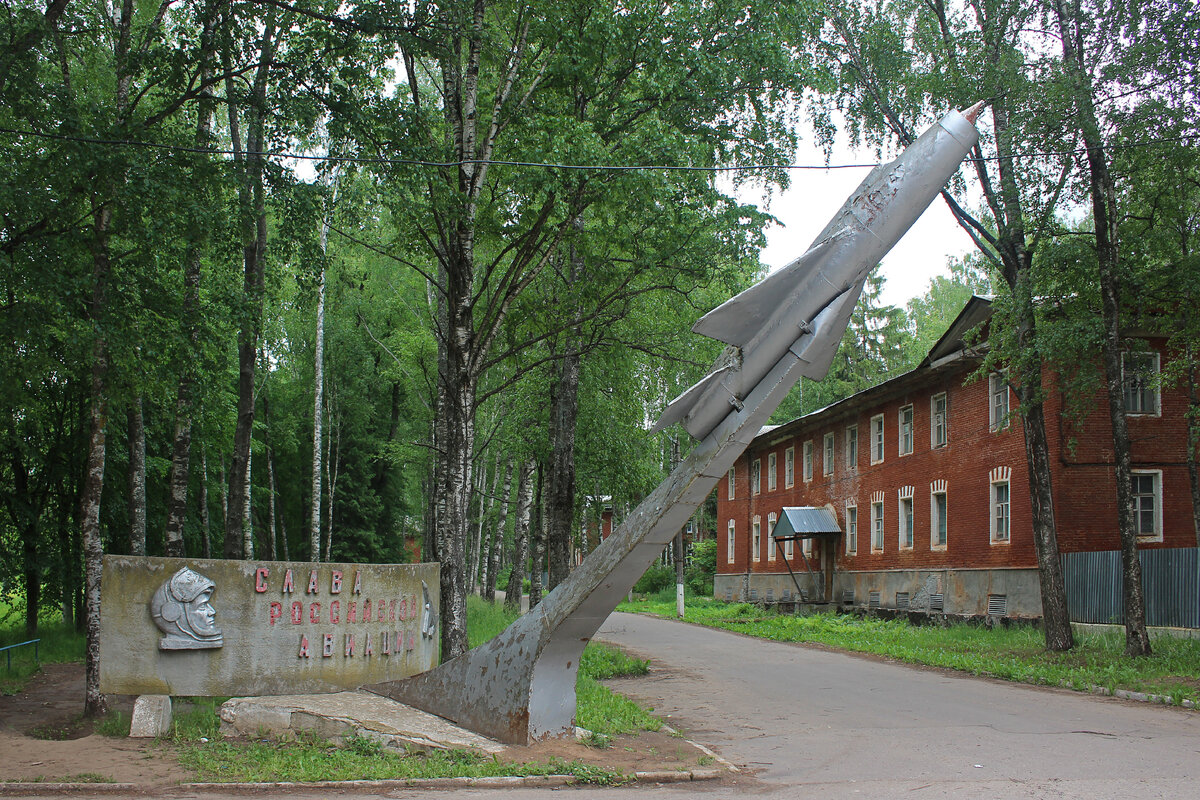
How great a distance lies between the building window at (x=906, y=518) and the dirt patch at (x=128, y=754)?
21.3 metres

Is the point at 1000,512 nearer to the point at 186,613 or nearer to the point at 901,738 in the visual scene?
the point at 901,738

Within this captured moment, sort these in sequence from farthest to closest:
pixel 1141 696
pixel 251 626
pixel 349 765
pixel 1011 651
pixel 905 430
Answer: pixel 905 430 < pixel 1011 651 < pixel 1141 696 < pixel 251 626 < pixel 349 765

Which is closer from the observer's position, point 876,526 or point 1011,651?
point 1011,651

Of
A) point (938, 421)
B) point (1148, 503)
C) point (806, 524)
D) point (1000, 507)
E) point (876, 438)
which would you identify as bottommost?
point (806, 524)

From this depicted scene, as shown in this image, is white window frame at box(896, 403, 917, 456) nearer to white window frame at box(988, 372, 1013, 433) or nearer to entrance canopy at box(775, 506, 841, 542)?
white window frame at box(988, 372, 1013, 433)

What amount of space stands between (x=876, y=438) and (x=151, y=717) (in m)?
26.5

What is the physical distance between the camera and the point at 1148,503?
867 inches

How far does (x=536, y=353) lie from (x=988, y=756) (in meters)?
14.1

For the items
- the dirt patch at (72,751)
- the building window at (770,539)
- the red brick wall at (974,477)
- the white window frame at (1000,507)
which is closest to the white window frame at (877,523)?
the red brick wall at (974,477)

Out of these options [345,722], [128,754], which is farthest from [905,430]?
[128,754]

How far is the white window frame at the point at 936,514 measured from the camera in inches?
1071

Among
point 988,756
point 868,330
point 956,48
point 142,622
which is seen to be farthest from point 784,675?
point 868,330

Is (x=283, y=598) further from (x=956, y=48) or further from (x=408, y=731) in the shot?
(x=956, y=48)

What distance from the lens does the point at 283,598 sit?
10.1m
